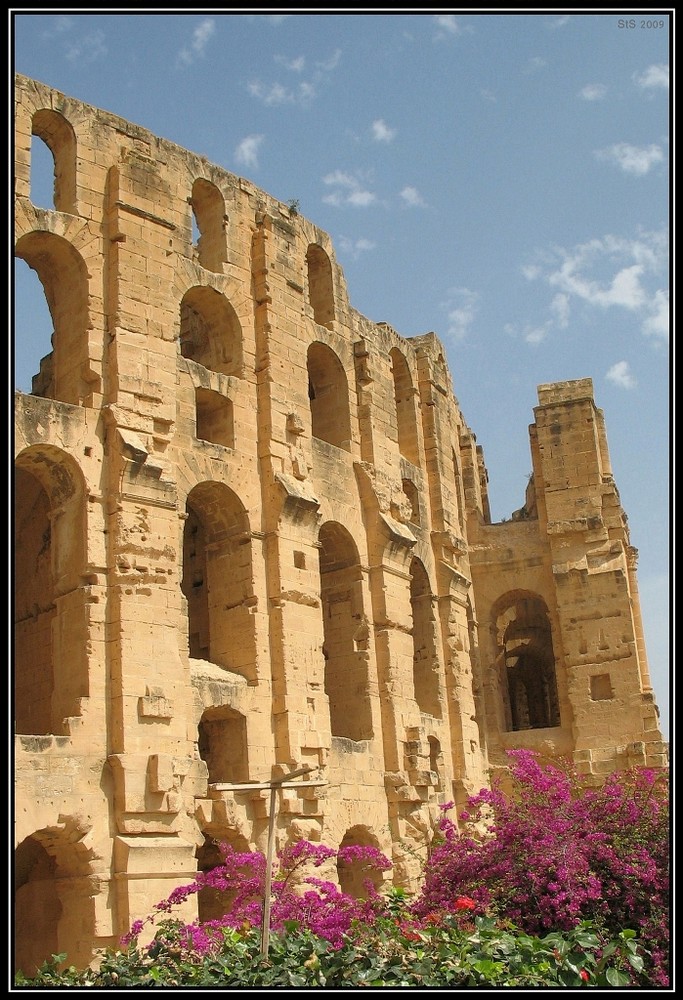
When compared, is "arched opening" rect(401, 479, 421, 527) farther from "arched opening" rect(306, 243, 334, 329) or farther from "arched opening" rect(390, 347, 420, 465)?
"arched opening" rect(306, 243, 334, 329)

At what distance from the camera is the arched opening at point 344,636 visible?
61.5 ft

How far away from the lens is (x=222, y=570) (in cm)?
1708

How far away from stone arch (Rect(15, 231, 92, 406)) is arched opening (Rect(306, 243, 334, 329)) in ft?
18.4

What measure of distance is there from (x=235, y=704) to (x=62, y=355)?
519 cm

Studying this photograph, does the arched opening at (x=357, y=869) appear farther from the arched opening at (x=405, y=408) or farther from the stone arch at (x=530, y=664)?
the stone arch at (x=530, y=664)

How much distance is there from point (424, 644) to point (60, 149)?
10786 mm

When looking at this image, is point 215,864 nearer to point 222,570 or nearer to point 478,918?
point 222,570

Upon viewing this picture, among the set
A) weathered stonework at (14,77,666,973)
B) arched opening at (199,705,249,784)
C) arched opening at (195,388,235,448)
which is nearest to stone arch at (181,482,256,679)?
weathered stonework at (14,77,666,973)

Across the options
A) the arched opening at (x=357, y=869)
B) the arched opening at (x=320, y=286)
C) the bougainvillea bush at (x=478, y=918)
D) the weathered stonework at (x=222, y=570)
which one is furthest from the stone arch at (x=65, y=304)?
the arched opening at (x=357, y=869)

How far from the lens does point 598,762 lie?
22.5 metres

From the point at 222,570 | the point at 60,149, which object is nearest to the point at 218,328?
the point at 60,149

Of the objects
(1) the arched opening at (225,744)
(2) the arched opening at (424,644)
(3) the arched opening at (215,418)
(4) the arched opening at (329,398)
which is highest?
(4) the arched opening at (329,398)

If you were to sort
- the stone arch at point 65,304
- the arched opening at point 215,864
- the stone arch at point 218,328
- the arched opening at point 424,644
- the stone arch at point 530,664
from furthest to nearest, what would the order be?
the stone arch at point 530,664 → the arched opening at point 424,644 → the stone arch at point 218,328 → the arched opening at point 215,864 → the stone arch at point 65,304

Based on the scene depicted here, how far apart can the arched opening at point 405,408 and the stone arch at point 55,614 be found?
7817 millimetres
